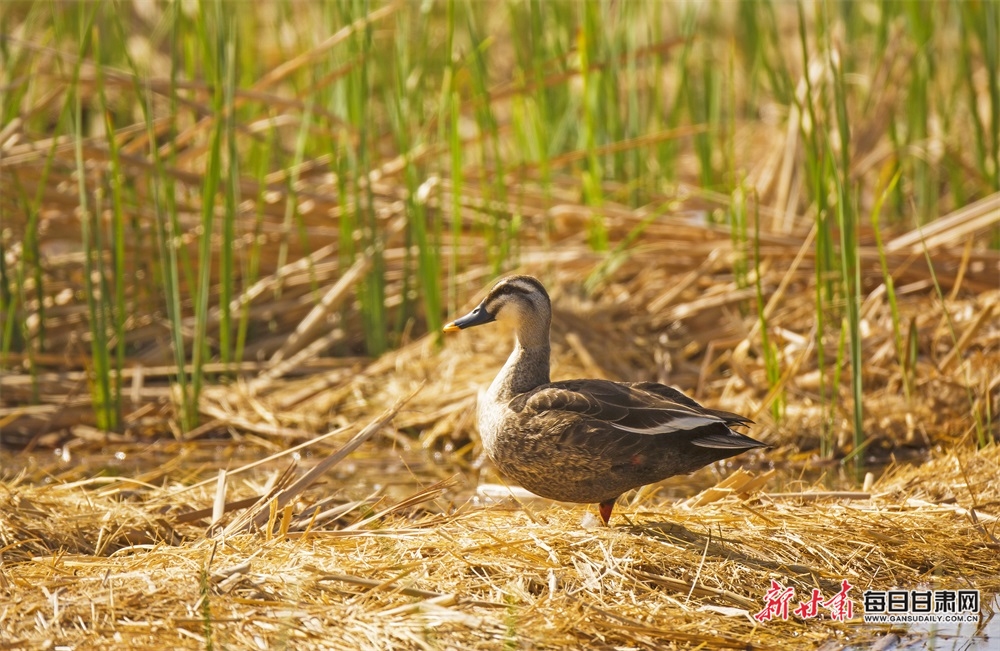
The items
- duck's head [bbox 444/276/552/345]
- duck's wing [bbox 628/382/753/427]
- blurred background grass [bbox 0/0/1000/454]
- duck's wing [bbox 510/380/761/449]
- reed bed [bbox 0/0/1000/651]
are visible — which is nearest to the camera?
reed bed [bbox 0/0/1000/651]

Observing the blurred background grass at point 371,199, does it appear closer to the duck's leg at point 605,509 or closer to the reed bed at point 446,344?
the reed bed at point 446,344

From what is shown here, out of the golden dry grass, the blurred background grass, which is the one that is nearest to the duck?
the golden dry grass

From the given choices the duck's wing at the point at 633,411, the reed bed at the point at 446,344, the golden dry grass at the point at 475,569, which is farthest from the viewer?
the duck's wing at the point at 633,411

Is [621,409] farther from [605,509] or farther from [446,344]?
[446,344]

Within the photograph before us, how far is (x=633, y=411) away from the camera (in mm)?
3930

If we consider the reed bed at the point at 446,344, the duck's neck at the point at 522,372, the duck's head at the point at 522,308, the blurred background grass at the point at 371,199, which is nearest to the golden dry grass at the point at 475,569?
the reed bed at the point at 446,344

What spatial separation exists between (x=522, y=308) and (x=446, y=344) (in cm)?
227

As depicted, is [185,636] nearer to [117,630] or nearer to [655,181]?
[117,630]

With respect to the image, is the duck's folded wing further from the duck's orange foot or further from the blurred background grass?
the blurred background grass

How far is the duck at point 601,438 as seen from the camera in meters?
3.86

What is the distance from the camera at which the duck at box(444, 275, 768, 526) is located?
3863 mm

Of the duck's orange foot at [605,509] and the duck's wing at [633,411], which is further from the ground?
the duck's wing at [633,411]

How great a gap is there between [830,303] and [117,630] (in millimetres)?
3943

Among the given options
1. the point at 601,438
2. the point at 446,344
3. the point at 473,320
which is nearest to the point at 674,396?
the point at 601,438
